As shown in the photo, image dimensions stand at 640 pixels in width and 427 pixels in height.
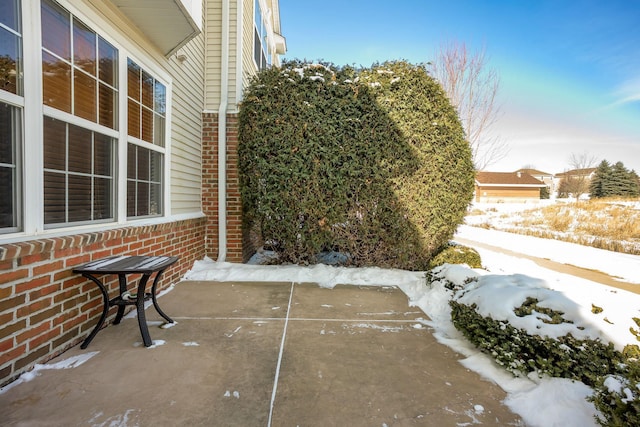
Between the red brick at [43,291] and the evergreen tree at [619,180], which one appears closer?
the red brick at [43,291]

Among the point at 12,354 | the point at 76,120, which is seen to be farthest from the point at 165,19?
the point at 12,354

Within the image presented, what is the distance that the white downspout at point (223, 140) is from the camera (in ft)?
17.8

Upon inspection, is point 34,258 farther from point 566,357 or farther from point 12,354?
point 566,357

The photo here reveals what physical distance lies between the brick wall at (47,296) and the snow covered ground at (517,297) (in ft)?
6.53

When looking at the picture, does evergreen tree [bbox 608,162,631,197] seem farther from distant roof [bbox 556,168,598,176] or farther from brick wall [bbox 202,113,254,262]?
brick wall [bbox 202,113,254,262]

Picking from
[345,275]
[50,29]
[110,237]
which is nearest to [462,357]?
[345,275]

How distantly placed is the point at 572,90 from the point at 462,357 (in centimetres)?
1443

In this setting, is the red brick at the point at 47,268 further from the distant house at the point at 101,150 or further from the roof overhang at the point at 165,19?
the roof overhang at the point at 165,19

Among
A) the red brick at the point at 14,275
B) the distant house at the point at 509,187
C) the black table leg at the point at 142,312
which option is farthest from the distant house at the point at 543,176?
the red brick at the point at 14,275

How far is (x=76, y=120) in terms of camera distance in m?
2.64

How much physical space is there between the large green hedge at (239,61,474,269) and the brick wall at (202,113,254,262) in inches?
17.0

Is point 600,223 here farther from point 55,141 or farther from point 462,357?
point 55,141

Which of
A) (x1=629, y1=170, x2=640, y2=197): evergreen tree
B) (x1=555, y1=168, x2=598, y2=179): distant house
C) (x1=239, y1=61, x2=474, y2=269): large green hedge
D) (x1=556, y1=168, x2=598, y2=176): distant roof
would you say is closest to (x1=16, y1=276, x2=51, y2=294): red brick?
(x1=239, y1=61, x2=474, y2=269): large green hedge

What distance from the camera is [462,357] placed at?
2.55 m
